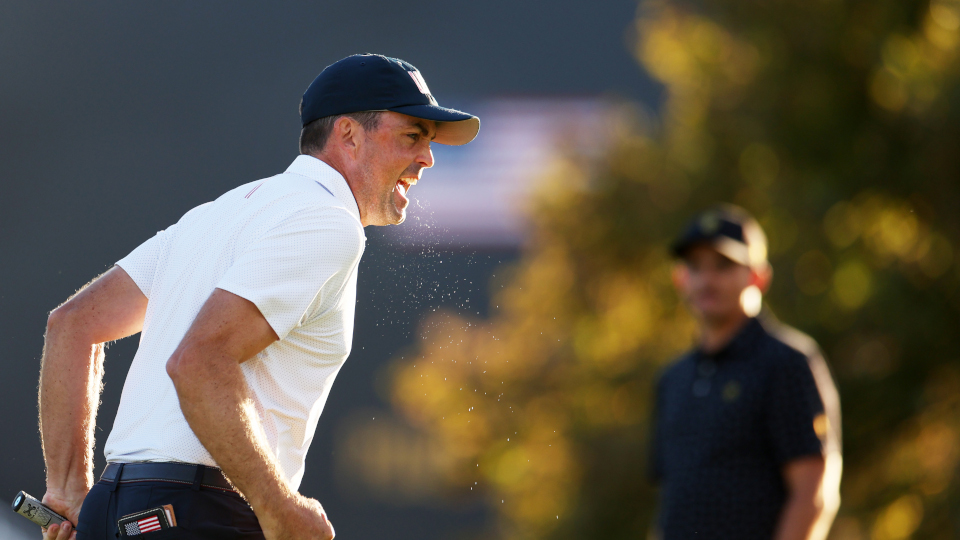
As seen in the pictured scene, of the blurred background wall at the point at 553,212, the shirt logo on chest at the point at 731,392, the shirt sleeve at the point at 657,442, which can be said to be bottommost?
the blurred background wall at the point at 553,212

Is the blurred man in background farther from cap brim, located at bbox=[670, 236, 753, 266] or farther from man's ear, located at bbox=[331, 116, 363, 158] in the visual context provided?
man's ear, located at bbox=[331, 116, 363, 158]

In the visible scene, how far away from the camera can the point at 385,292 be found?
10.3 feet

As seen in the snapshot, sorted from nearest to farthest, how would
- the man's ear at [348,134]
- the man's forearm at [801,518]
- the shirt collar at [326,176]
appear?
the shirt collar at [326,176], the man's ear at [348,134], the man's forearm at [801,518]

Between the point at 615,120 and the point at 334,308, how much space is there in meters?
7.23

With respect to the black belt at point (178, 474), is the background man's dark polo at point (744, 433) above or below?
below

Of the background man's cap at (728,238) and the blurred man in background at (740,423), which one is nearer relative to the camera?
the blurred man in background at (740,423)

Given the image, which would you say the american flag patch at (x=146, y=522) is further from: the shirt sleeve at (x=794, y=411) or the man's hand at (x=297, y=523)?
the shirt sleeve at (x=794, y=411)

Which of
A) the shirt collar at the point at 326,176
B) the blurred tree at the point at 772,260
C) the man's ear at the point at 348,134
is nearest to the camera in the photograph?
the shirt collar at the point at 326,176

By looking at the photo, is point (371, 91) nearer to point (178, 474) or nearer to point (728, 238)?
point (178, 474)

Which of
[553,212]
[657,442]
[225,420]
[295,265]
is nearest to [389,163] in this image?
[295,265]

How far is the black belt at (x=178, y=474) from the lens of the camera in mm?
1679

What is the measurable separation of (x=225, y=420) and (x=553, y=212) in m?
7.10

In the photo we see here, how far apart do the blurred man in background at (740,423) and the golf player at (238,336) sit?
119cm

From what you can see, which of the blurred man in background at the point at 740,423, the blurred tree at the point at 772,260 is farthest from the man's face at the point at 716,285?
the blurred tree at the point at 772,260
